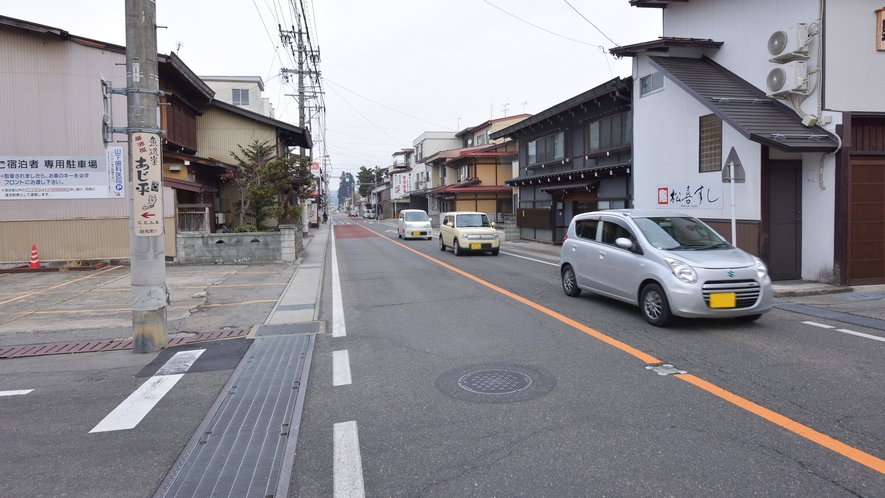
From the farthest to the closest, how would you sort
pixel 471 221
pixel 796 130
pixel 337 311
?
pixel 471 221 < pixel 796 130 < pixel 337 311

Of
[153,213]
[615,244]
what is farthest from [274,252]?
[615,244]

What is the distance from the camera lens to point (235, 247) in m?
17.2

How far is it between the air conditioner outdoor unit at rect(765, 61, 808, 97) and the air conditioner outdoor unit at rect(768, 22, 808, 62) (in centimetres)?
18

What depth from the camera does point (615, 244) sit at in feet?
28.6

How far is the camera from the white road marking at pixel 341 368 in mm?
5551

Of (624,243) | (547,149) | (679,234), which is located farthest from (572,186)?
(624,243)

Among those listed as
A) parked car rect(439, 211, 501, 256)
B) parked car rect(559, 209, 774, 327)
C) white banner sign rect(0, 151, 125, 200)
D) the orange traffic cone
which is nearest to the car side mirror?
parked car rect(559, 209, 774, 327)

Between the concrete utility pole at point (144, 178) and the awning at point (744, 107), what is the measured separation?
10301 millimetres

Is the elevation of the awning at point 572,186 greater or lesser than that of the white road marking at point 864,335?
greater

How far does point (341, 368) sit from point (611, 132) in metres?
15.9

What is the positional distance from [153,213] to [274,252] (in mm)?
10998

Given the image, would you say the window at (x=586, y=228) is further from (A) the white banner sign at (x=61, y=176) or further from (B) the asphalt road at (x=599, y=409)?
(A) the white banner sign at (x=61, y=176)

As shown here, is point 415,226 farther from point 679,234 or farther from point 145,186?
point 145,186

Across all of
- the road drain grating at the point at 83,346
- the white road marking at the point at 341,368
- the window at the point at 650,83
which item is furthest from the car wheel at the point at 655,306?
the window at the point at 650,83
